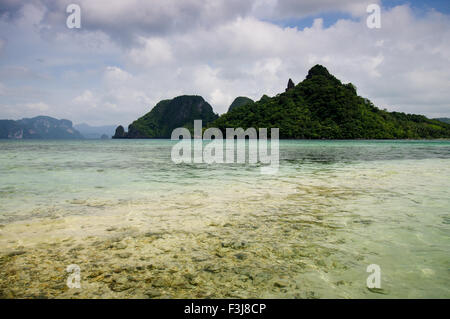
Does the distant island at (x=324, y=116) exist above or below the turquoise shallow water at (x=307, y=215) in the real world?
above

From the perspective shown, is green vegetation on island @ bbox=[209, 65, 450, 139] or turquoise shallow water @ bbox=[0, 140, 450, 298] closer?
turquoise shallow water @ bbox=[0, 140, 450, 298]

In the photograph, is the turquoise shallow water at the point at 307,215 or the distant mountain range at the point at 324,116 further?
the distant mountain range at the point at 324,116

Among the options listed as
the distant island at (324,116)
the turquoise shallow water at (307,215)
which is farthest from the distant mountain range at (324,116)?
the turquoise shallow water at (307,215)

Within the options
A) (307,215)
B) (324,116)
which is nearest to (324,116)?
(324,116)

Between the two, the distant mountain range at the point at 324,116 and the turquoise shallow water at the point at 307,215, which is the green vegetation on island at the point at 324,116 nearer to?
the distant mountain range at the point at 324,116

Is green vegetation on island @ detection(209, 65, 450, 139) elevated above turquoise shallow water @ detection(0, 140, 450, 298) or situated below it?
above

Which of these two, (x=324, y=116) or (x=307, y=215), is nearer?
(x=307, y=215)

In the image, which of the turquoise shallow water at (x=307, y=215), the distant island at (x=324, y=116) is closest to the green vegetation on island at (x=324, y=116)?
the distant island at (x=324, y=116)

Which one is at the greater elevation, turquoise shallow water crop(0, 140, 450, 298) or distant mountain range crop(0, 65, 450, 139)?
distant mountain range crop(0, 65, 450, 139)

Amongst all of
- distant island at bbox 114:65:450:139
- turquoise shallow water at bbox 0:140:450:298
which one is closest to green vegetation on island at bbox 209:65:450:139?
distant island at bbox 114:65:450:139

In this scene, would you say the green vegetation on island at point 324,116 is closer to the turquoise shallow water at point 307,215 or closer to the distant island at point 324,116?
the distant island at point 324,116

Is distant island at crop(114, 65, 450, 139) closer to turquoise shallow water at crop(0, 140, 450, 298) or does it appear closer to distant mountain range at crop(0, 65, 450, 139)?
distant mountain range at crop(0, 65, 450, 139)

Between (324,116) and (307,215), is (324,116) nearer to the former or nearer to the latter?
(324,116)
